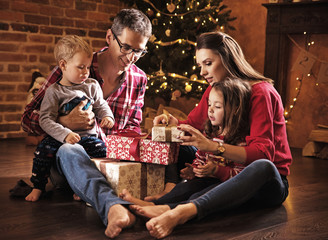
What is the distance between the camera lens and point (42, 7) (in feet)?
16.3

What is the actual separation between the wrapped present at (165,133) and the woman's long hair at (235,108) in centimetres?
22

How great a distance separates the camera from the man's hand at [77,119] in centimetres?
241

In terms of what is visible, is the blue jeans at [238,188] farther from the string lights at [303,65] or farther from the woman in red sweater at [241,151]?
the string lights at [303,65]

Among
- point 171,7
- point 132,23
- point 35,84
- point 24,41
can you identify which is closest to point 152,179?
point 132,23

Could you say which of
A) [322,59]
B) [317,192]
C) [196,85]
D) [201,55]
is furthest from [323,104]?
[201,55]

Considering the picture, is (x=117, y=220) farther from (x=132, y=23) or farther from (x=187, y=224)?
(x=132, y=23)

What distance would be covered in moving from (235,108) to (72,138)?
0.79 m

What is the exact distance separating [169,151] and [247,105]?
42 cm

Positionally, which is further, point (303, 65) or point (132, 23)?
point (303, 65)

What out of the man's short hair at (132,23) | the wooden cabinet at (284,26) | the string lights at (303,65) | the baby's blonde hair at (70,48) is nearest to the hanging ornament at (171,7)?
the wooden cabinet at (284,26)

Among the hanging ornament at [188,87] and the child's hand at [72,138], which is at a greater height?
the hanging ornament at [188,87]

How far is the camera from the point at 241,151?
2.03 metres

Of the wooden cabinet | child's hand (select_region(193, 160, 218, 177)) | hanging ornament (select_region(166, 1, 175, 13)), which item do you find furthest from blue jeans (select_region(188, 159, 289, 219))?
hanging ornament (select_region(166, 1, 175, 13))

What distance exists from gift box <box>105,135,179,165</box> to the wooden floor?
31cm
